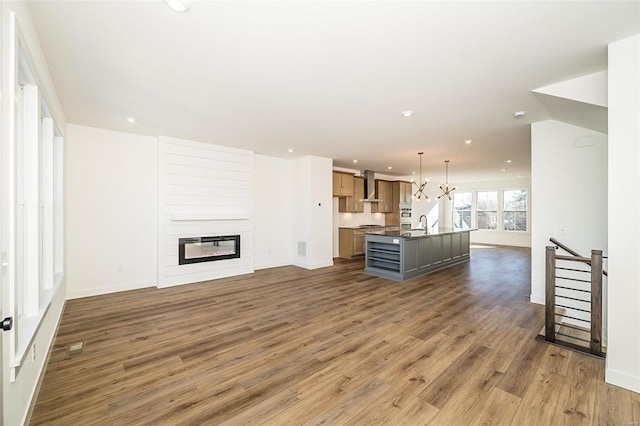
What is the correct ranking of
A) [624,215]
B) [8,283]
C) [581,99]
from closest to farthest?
[8,283] < [624,215] < [581,99]

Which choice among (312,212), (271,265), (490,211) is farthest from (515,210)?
(271,265)

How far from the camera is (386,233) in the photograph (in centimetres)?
615

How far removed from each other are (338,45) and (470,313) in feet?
12.2

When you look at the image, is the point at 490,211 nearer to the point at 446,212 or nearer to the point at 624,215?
the point at 446,212

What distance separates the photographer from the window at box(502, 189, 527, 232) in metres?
10.8

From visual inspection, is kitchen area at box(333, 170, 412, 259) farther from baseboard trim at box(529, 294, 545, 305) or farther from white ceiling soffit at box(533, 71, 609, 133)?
white ceiling soffit at box(533, 71, 609, 133)

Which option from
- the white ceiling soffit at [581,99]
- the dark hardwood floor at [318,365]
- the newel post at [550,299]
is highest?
the white ceiling soffit at [581,99]

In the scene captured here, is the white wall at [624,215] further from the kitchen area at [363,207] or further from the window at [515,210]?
the window at [515,210]

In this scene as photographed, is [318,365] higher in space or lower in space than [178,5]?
lower

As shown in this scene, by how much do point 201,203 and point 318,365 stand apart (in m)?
4.24

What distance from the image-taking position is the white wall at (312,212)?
6668 millimetres

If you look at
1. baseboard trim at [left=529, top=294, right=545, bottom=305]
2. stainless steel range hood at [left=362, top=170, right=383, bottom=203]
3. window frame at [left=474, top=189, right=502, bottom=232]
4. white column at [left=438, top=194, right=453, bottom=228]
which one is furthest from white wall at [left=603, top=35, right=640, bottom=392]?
white column at [left=438, top=194, right=453, bottom=228]

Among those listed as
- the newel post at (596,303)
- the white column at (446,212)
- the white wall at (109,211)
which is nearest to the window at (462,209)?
the white column at (446,212)

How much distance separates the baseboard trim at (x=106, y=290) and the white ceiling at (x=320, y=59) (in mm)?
2746
